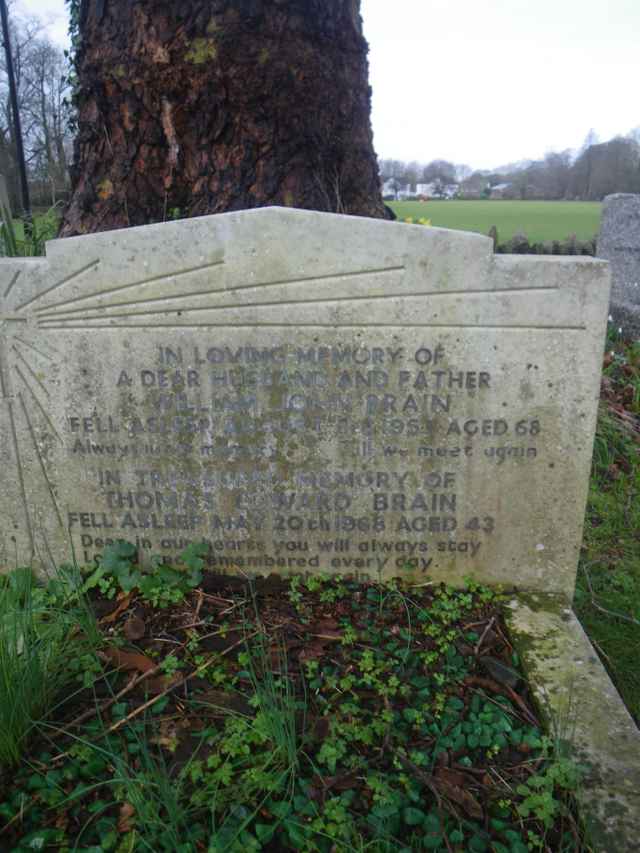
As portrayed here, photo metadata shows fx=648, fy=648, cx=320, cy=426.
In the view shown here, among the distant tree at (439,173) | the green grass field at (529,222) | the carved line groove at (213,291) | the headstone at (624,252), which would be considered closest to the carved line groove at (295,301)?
the carved line groove at (213,291)

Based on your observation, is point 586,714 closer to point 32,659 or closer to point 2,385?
point 32,659

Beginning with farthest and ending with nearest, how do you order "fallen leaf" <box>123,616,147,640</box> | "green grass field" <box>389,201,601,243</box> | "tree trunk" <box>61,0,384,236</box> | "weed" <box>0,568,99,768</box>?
"green grass field" <box>389,201,601,243</box>, "tree trunk" <box>61,0,384,236</box>, "fallen leaf" <box>123,616,147,640</box>, "weed" <box>0,568,99,768</box>

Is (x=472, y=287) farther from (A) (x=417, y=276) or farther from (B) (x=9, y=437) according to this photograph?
(B) (x=9, y=437)

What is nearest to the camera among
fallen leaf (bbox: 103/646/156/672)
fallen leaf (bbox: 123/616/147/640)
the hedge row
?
fallen leaf (bbox: 103/646/156/672)

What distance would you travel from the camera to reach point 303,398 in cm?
229

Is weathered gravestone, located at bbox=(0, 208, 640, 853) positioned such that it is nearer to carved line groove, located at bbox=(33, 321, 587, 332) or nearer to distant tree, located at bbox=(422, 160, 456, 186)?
carved line groove, located at bbox=(33, 321, 587, 332)

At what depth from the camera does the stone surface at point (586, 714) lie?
1.47 meters

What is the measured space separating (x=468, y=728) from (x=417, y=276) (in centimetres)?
138

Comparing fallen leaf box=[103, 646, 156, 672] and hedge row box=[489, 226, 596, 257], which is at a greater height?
hedge row box=[489, 226, 596, 257]

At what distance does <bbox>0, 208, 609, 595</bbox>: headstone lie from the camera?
7.04 feet

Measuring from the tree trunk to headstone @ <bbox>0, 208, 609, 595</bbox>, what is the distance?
118 cm

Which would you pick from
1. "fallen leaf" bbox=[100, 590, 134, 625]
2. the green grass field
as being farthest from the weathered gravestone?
the green grass field

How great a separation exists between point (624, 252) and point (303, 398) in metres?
5.99

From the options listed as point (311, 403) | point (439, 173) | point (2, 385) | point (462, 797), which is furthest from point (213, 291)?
point (439, 173)
